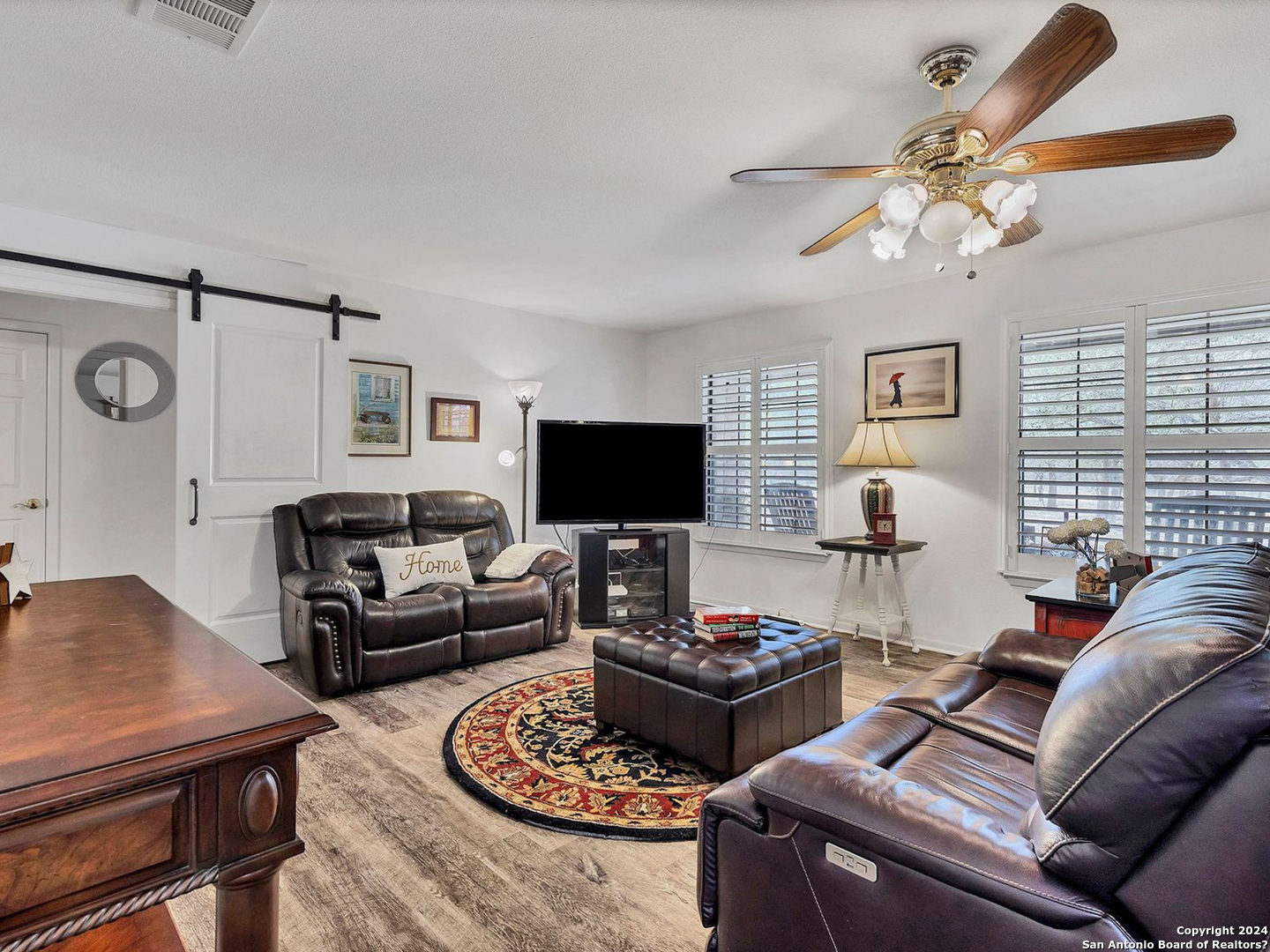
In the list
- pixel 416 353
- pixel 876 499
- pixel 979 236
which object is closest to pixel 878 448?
pixel 876 499

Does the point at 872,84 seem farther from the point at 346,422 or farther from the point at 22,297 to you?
the point at 22,297

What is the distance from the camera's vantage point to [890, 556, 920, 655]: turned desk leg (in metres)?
4.28

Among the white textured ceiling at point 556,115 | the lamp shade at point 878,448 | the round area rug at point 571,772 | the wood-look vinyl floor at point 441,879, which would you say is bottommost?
the wood-look vinyl floor at point 441,879

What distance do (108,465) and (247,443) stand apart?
4.64 feet

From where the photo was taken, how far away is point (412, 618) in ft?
11.5

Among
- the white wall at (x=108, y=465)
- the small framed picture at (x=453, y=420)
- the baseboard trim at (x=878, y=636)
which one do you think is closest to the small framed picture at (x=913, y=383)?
the baseboard trim at (x=878, y=636)

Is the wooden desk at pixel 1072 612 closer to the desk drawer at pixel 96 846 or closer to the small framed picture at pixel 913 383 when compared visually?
the small framed picture at pixel 913 383

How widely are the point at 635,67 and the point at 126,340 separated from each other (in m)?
4.26

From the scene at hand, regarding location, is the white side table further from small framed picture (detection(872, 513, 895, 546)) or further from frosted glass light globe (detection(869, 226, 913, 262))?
frosted glass light globe (detection(869, 226, 913, 262))

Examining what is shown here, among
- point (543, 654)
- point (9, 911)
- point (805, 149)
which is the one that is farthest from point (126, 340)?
point (9, 911)

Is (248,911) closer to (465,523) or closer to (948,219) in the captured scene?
(948,219)

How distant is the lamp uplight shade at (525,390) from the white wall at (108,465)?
2232mm

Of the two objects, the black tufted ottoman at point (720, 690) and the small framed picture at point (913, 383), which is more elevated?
the small framed picture at point (913, 383)

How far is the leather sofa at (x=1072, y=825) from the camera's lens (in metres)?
0.83
